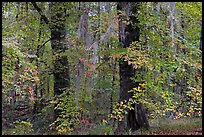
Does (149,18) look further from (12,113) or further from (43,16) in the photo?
(12,113)

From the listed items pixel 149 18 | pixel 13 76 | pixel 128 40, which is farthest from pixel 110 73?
pixel 13 76

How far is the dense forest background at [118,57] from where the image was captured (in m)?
6.16

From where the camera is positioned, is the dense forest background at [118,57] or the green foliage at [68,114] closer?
the dense forest background at [118,57]

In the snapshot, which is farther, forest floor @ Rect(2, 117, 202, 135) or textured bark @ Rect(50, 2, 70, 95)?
textured bark @ Rect(50, 2, 70, 95)

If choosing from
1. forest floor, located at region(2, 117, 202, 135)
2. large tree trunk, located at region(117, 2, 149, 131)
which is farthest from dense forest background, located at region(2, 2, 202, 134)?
forest floor, located at region(2, 117, 202, 135)

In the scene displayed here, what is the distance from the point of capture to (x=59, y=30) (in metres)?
9.26

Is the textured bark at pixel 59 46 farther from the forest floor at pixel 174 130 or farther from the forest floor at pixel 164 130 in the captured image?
the forest floor at pixel 174 130

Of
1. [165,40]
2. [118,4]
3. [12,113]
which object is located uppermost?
[118,4]

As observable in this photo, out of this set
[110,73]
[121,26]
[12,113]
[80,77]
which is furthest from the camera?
[12,113]

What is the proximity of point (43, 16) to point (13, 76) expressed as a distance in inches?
172

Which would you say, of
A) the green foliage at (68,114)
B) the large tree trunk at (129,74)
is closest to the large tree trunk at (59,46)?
the green foliage at (68,114)

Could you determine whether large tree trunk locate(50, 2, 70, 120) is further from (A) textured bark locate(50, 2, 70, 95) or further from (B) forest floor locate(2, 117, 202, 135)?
(B) forest floor locate(2, 117, 202, 135)

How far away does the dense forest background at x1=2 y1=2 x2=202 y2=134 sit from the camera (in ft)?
20.2

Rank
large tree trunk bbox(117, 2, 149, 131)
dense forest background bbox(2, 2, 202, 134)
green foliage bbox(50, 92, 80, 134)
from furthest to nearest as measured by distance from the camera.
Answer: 1. green foliage bbox(50, 92, 80, 134)
2. large tree trunk bbox(117, 2, 149, 131)
3. dense forest background bbox(2, 2, 202, 134)
